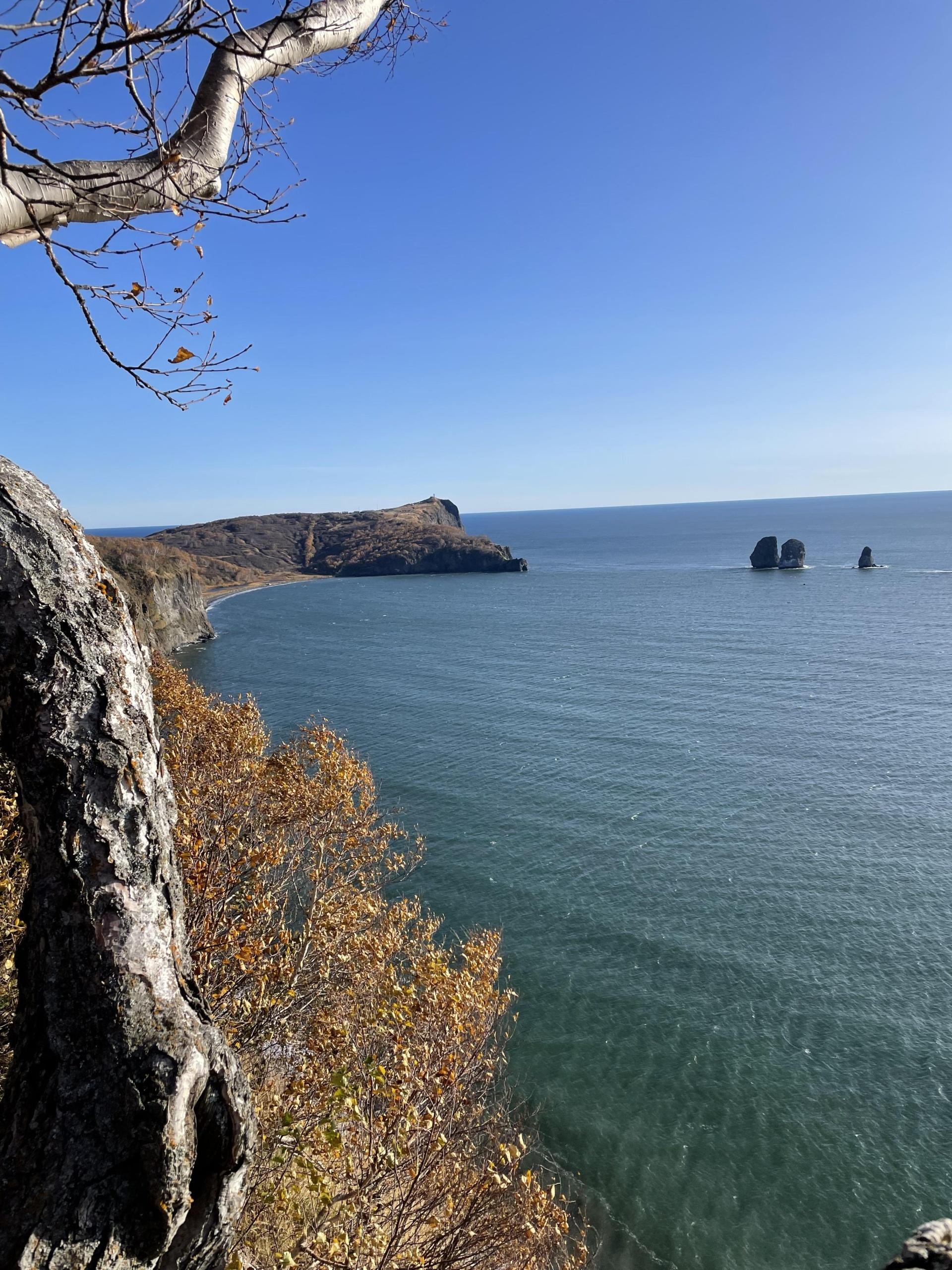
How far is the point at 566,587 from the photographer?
→ 148 metres

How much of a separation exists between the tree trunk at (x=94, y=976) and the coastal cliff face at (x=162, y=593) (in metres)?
88.1

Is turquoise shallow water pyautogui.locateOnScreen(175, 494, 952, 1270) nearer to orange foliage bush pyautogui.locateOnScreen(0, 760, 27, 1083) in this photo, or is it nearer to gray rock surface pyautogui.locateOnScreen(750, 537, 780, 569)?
orange foliage bush pyautogui.locateOnScreen(0, 760, 27, 1083)

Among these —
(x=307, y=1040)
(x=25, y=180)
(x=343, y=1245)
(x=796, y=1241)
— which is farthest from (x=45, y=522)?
(x=796, y=1241)

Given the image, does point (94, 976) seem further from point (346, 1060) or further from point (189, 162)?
point (346, 1060)

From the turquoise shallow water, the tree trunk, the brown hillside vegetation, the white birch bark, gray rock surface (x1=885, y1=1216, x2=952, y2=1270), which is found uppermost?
the white birch bark

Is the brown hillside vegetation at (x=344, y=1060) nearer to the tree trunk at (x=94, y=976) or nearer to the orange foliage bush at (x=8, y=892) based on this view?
the orange foliage bush at (x=8, y=892)

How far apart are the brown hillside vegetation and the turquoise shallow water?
12.7 feet

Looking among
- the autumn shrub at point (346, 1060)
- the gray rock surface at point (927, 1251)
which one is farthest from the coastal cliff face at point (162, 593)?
the gray rock surface at point (927, 1251)

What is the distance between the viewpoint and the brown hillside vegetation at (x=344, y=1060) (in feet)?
33.9

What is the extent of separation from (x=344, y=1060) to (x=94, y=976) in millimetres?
10677

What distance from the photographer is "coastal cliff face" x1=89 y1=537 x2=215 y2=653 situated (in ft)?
308

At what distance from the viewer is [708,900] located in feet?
106

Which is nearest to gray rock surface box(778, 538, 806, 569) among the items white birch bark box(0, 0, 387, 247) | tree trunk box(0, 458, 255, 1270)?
white birch bark box(0, 0, 387, 247)

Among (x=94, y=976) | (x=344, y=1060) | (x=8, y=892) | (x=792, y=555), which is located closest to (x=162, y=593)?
(x=8, y=892)
